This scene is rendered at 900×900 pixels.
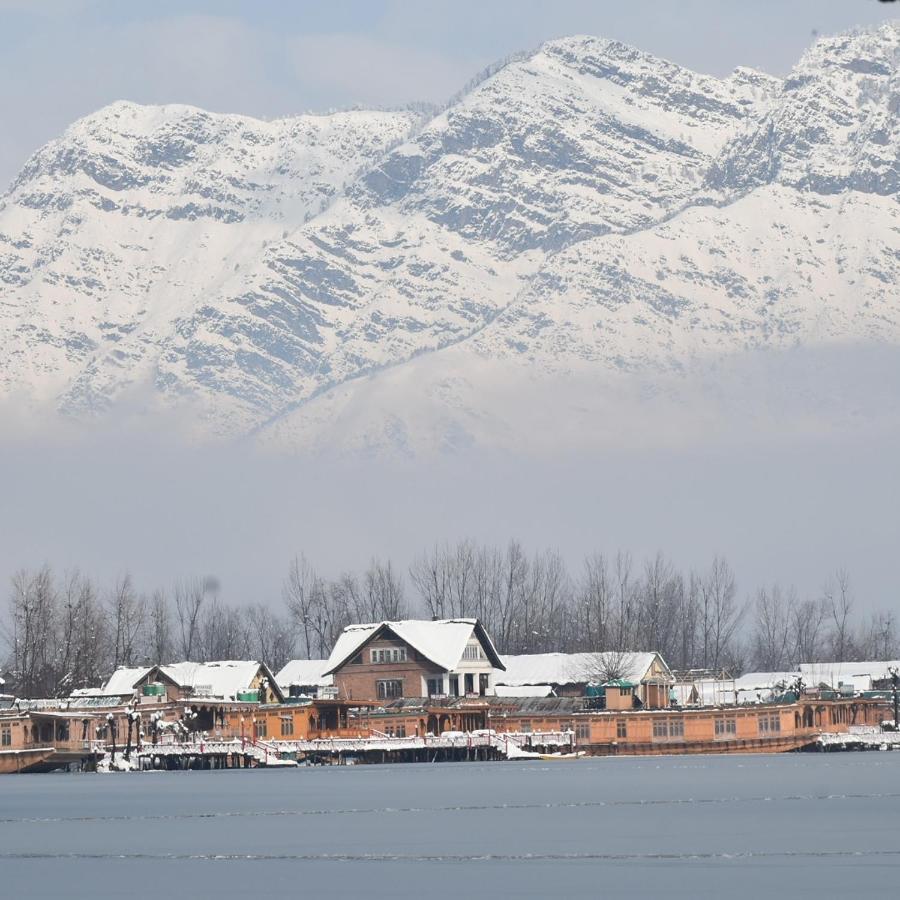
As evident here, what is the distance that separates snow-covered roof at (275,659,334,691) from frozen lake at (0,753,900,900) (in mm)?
57471

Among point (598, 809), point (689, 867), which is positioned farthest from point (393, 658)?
point (689, 867)

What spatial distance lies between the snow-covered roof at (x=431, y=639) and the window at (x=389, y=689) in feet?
9.27

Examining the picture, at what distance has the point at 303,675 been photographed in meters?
193

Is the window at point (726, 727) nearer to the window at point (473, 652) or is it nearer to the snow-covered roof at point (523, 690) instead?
the snow-covered roof at point (523, 690)

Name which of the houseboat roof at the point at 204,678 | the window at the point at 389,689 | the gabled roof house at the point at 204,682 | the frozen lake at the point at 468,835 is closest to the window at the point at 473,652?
the window at the point at 389,689

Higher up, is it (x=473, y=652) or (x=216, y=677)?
(x=473, y=652)

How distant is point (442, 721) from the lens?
158250 millimetres

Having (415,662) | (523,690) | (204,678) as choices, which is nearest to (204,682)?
(204,678)

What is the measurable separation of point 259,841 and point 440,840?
6.77 metres

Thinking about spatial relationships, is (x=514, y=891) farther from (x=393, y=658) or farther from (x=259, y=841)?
(x=393, y=658)

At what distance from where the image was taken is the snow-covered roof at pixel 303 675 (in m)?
189

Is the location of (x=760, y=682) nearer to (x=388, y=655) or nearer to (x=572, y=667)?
(x=572, y=667)

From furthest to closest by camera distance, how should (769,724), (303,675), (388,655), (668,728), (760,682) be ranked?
1. (760,682)
2. (303,675)
3. (388,655)
4. (769,724)
5. (668,728)

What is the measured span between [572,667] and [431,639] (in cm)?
1289
